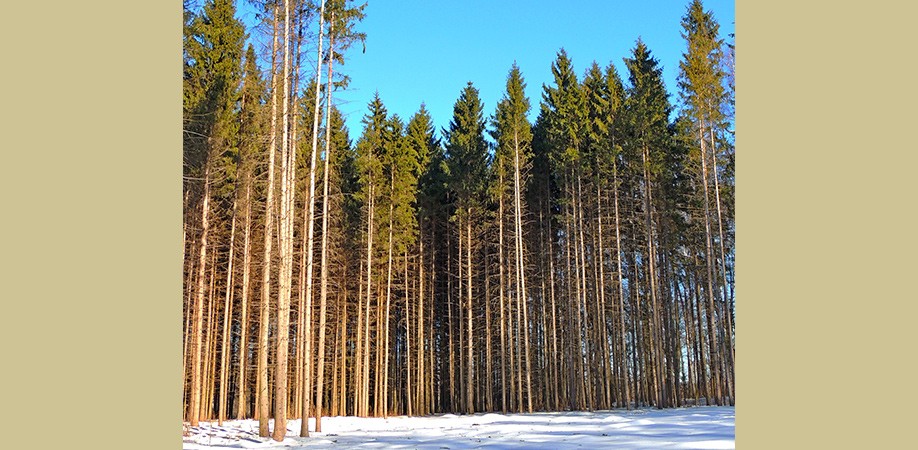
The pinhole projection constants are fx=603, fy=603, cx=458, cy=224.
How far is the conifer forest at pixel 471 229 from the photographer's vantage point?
59.0ft

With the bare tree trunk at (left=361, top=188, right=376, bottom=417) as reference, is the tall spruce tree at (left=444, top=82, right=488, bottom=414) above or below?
above

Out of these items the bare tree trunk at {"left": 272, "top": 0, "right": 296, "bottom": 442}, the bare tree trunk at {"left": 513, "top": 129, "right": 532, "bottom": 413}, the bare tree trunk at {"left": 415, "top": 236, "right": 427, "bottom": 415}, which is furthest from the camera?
the bare tree trunk at {"left": 415, "top": 236, "right": 427, "bottom": 415}

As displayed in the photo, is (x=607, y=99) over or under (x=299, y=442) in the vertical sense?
over

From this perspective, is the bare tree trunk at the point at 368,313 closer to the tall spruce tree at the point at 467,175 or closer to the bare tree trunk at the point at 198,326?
the tall spruce tree at the point at 467,175

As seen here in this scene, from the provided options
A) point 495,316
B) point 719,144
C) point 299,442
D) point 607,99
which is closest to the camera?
point 299,442

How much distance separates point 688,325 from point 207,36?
77.0 feet

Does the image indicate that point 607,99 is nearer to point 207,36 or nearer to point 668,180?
point 668,180

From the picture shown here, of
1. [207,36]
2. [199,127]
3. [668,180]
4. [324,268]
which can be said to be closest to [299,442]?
[324,268]

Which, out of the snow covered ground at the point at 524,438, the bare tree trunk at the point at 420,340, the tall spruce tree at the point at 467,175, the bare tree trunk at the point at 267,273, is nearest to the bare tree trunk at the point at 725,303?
the snow covered ground at the point at 524,438

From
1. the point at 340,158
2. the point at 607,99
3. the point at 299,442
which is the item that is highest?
the point at 607,99

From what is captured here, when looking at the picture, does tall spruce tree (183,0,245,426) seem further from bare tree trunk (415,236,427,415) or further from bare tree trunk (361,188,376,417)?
bare tree trunk (415,236,427,415)

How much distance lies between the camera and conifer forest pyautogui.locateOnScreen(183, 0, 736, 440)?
18.0 m

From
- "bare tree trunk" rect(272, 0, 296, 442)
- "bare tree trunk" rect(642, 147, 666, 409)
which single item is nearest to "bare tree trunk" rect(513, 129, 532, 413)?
"bare tree trunk" rect(642, 147, 666, 409)

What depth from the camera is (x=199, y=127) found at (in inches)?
675
